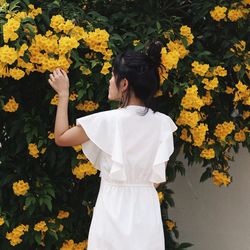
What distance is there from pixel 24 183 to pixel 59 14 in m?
0.85

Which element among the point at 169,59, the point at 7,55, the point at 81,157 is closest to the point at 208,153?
the point at 169,59

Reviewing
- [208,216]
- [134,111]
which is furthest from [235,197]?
[134,111]

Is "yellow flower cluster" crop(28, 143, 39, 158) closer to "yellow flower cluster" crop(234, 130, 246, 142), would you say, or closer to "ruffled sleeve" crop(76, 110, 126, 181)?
"ruffled sleeve" crop(76, 110, 126, 181)

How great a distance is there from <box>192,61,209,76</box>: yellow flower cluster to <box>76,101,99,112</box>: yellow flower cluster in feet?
1.72

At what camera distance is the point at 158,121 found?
253 cm

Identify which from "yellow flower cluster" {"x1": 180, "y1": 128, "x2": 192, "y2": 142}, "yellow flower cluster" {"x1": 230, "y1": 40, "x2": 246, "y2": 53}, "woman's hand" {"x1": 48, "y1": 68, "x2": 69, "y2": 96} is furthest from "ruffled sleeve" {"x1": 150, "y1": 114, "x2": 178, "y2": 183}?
"yellow flower cluster" {"x1": 230, "y1": 40, "x2": 246, "y2": 53}

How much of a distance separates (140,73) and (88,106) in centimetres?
65

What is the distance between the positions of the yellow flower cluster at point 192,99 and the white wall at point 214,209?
97 cm

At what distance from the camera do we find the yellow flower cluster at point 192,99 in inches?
119

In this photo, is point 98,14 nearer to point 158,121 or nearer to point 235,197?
point 158,121

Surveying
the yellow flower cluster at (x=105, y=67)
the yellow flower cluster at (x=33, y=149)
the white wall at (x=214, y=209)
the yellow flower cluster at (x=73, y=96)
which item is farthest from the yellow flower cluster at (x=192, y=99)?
the white wall at (x=214, y=209)

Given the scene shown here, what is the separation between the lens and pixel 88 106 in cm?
305

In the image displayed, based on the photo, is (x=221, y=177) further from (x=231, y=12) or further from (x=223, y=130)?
(x=231, y=12)

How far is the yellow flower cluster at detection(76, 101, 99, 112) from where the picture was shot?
10.0 feet
